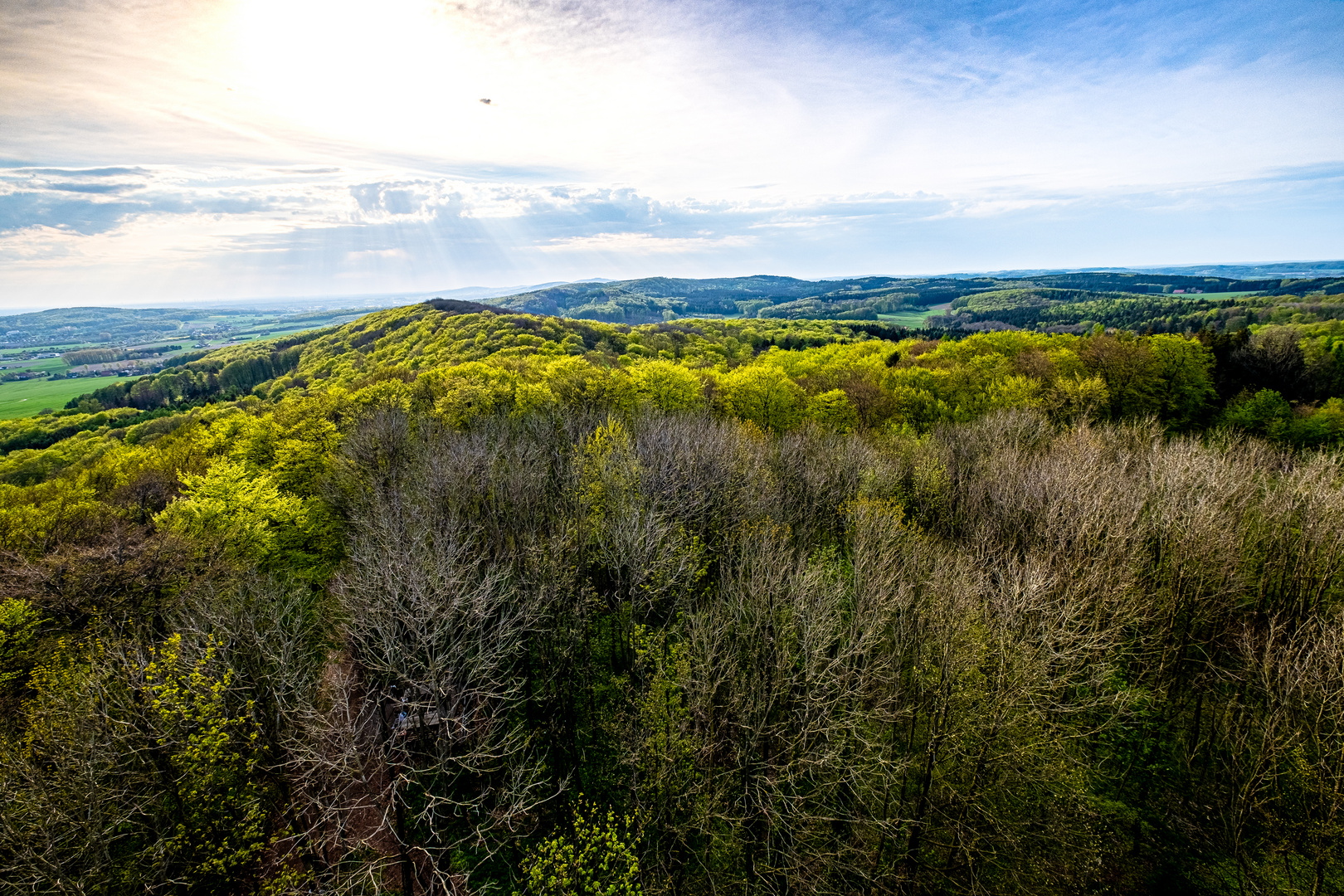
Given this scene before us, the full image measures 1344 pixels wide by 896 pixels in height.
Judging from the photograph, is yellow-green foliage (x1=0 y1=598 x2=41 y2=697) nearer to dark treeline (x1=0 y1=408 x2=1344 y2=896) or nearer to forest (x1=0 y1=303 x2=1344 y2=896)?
forest (x1=0 y1=303 x2=1344 y2=896)

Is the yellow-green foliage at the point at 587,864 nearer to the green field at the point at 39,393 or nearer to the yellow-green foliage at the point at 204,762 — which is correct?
the yellow-green foliage at the point at 204,762

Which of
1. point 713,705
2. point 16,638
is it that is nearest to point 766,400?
point 713,705

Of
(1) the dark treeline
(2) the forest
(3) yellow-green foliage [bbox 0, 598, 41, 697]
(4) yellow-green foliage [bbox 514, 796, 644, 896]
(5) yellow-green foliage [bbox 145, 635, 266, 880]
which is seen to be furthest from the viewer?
(3) yellow-green foliage [bbox 0, 598, 41, 697]

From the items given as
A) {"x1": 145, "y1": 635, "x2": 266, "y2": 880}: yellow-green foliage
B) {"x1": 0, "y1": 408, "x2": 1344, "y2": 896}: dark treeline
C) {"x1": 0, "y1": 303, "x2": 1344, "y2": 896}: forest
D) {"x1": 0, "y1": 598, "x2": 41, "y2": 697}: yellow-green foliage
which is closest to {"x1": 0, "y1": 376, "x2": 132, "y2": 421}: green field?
{"x1": 0, "y1": 303, "x2": 1344, "y2": 896}: forest

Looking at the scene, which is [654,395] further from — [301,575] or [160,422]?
[160,422]

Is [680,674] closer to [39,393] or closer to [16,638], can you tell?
[16,638]

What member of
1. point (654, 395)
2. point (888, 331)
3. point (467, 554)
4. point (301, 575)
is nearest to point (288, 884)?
A: point (467, 554)
